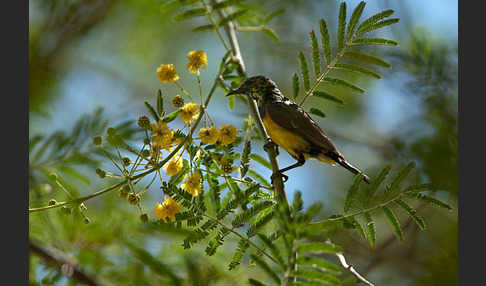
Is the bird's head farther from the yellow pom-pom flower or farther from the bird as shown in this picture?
the yellow pom-pom flower

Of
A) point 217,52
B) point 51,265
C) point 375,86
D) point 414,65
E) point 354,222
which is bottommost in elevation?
point 51,265

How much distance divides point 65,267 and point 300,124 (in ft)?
4.99

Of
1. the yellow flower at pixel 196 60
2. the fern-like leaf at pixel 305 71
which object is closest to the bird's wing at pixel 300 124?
the fern-like leaf at pixel 305 71

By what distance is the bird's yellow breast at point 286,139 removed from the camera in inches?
107

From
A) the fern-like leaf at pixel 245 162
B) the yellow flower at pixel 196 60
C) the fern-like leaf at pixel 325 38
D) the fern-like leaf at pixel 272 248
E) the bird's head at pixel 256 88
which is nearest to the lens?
the fern-like leaf at pixel 272 248

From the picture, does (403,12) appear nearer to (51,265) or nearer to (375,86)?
(375,86)

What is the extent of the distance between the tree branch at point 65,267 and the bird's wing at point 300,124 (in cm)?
137

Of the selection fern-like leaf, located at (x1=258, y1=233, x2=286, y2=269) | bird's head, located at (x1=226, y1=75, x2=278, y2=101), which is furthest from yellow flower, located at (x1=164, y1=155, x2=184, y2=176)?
fern-like leaf, located at (x1=258, y1=233, x2=286, y2=269)

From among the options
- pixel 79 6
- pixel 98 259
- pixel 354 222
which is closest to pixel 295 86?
pixel 354 222

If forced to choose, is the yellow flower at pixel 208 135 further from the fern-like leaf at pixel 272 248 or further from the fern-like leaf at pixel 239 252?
the fern-like leaf at pixel 272 248

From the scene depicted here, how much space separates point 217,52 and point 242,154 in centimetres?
420

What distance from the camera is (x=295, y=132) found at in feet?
9.08

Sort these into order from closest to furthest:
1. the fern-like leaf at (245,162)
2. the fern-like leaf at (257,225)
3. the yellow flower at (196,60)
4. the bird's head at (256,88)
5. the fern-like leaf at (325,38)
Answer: the fern-like leaf at (257,225) → the fern-like leaf at (245,162) → the yellow flower at (196,60) → the fern-like leaf at (325,38) → the bird's head at (256,88)

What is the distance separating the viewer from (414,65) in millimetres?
3637
